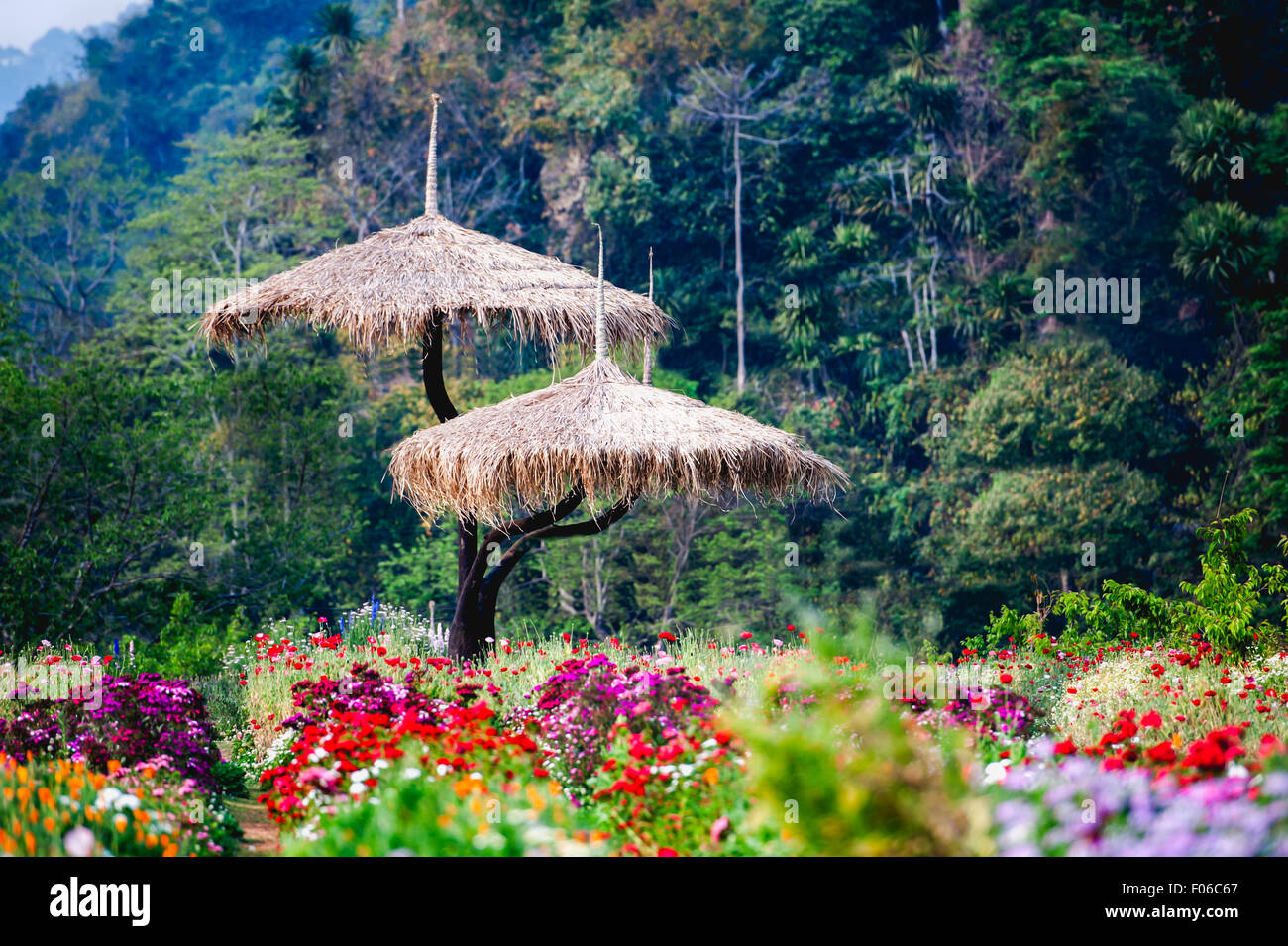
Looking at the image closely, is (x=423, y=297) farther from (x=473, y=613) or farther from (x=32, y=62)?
(x=32, y=62)

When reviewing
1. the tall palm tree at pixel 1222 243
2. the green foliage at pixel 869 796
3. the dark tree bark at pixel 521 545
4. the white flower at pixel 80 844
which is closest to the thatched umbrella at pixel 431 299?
the dark tree bark at pixel 521 545

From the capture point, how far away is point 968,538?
22.7m

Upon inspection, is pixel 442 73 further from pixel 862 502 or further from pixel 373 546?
pixel 862 502

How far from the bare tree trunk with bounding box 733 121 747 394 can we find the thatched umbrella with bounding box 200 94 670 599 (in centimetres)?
1820

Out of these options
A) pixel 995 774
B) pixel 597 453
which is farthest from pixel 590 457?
pixel 995 774

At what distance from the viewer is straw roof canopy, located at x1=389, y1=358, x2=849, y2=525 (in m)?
8.66

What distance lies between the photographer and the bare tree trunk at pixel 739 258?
28.8m

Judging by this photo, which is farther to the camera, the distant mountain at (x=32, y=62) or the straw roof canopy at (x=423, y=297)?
the distant mountain at (x=32, y=62)

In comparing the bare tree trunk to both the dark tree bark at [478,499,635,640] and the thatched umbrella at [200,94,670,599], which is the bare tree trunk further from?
the dark tree bark at [478,499,635,640]

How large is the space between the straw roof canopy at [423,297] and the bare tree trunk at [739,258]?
18224mm

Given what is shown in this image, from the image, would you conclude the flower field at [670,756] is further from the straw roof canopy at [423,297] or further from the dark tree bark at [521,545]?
the straw roof canopy at [423,297]

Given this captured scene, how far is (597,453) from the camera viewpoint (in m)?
8.54

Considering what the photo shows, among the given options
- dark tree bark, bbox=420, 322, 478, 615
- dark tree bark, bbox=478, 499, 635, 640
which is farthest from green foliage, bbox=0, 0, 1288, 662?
dark tree bark, bbox=478, 499, 635, 640

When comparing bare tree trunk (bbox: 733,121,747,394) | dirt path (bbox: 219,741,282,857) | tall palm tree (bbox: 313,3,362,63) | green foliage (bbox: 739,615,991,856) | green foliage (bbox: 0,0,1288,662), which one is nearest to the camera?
green foliage (bbox: 739,615,991,856)
